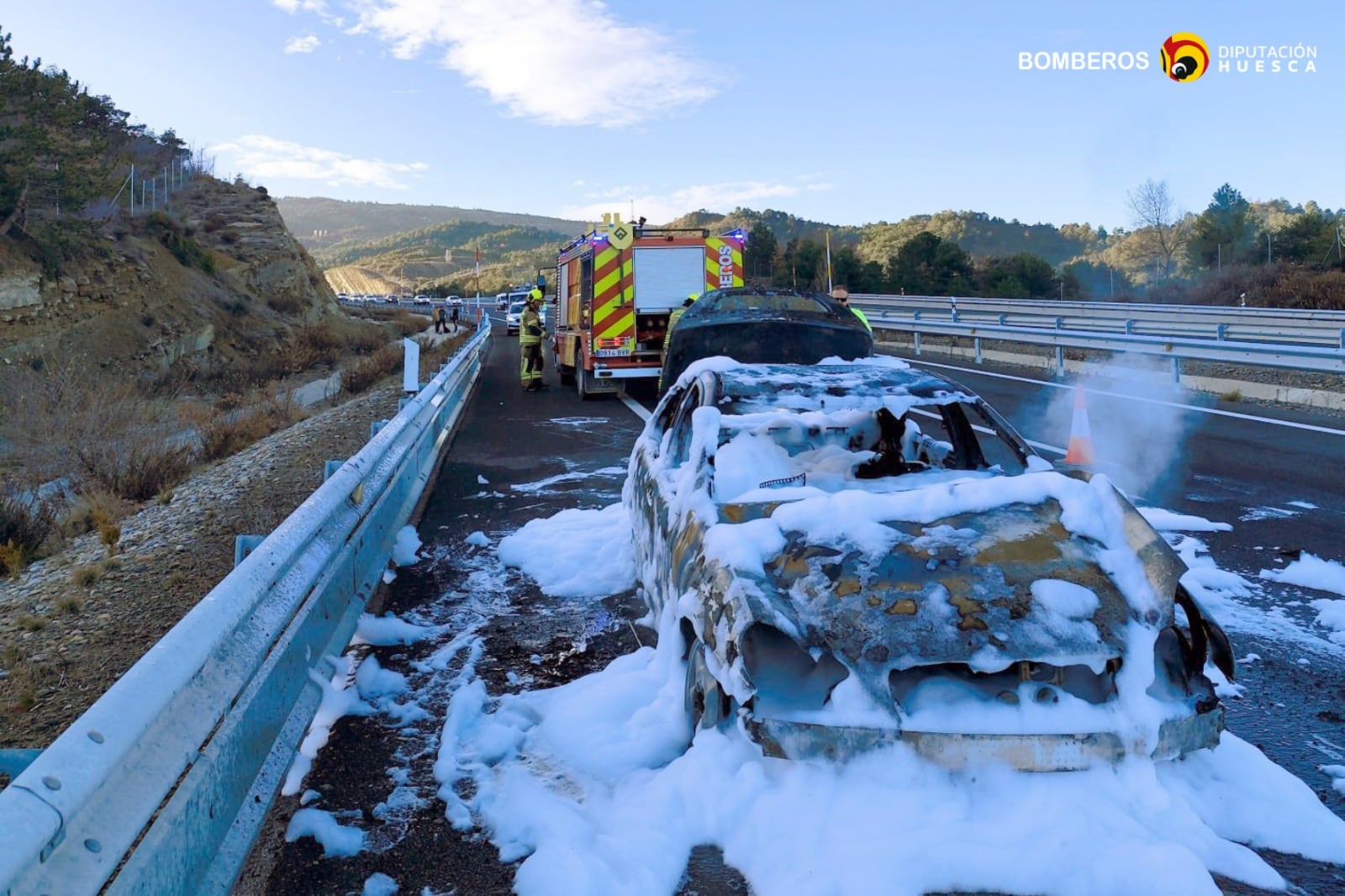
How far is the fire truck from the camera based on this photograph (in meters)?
17.6

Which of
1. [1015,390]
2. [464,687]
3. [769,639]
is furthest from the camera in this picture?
[1015,390]

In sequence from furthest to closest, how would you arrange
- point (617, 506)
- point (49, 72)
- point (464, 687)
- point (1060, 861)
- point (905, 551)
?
point (49, 72)
point (617, 506)
point (464, 687)
point (905, 551)
point (1060, 861)

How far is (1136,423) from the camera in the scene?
13227mm

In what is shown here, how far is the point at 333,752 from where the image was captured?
4.12m

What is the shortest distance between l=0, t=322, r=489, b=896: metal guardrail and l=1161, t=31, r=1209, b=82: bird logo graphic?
69.6ft

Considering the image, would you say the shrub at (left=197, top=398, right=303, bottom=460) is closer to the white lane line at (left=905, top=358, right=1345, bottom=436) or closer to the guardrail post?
the guardrail post

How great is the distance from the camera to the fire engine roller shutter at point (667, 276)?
17.8m

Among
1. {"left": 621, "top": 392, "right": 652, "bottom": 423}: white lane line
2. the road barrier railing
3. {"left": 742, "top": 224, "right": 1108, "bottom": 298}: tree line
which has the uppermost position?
{"left": 742, "top": 224, "right": 1108, "bottom": 298}: tree line

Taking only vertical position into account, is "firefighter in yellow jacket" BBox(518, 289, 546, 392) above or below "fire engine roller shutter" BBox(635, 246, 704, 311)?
below

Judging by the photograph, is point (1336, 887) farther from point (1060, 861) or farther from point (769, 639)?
point (769, 639)

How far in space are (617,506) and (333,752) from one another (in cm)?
433

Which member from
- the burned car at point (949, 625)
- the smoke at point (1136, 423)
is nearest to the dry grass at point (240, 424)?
the smoke at point (1136, 423)

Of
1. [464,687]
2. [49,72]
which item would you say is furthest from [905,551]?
[49,72]

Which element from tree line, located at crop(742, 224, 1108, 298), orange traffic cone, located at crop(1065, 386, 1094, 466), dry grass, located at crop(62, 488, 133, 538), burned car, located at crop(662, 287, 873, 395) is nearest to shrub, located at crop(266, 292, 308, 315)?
tree line, located at crop(742, 224, 1108, 298)
